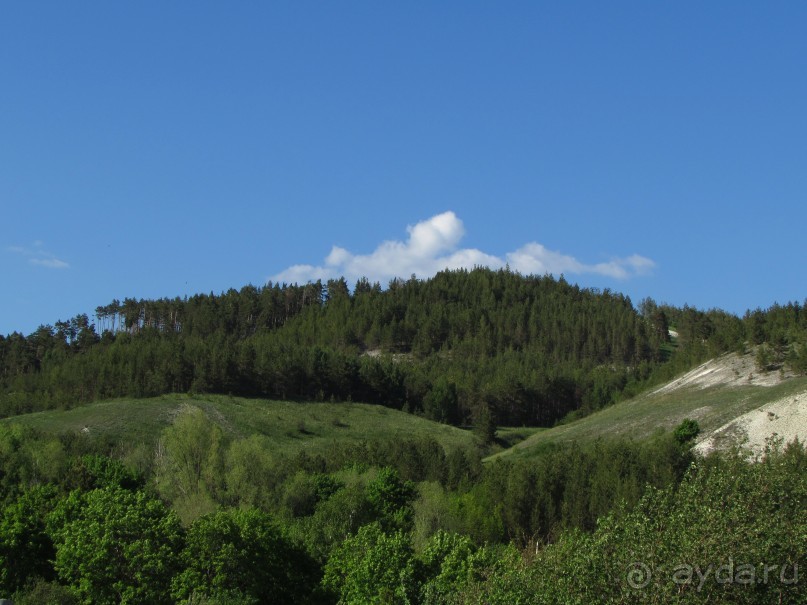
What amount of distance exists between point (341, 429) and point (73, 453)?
55.9 meters

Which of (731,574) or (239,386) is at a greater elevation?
(239,386)

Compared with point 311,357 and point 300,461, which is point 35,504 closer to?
point 300,461

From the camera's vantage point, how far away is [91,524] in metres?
50.9

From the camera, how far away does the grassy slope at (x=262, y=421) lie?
5064 inches

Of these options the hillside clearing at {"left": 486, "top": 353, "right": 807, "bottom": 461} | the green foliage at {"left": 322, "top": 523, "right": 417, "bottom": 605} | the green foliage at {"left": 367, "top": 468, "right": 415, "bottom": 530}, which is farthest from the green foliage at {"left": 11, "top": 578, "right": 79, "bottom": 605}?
the hillside clearing at {"left": 486, "top": 353, "right": 807, "bottom": 461}

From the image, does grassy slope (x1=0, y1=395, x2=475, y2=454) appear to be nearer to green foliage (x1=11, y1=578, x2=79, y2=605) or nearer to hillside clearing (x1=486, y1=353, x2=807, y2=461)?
hillside clearing (x1=486, y1=353, x2=807, y2=461)

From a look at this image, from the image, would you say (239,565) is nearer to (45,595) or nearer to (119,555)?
(119,555)

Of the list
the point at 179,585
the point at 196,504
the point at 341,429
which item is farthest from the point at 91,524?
the point at 341,429

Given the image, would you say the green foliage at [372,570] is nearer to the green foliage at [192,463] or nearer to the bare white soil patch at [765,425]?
the green foliage at [192,463]

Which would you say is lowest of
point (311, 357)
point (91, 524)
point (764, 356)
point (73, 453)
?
point (91, 524)

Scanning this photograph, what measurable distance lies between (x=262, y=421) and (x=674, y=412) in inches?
2446

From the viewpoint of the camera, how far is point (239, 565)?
50406 millimetres

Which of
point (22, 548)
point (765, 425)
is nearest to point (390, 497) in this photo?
point (22, 548)

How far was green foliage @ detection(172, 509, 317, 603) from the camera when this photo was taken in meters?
48.8
